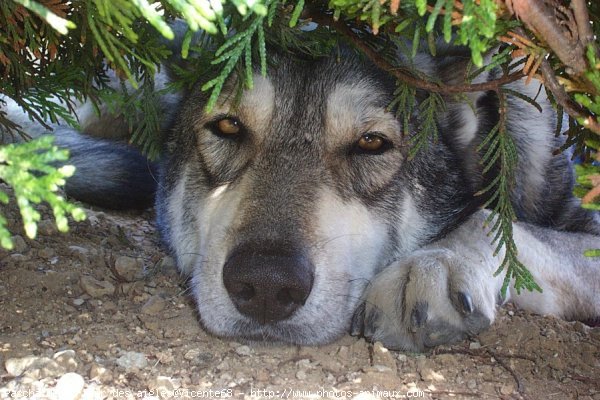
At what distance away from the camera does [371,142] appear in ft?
10.4

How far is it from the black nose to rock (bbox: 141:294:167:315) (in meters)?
0.44

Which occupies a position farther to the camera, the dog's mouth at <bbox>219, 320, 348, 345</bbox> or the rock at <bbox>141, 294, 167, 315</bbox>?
the rock at <bbox>141, 294, 167, 315</bbox>

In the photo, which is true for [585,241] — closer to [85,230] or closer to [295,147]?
[295,147]

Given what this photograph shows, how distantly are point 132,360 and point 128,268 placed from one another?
2.84 feet

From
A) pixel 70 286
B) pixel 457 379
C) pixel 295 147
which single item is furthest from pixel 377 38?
pixel 70 286

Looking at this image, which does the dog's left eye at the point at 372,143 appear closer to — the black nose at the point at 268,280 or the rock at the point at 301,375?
the black nose at the point at 268,280

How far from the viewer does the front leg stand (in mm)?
2631

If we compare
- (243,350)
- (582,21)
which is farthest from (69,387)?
(582,21)

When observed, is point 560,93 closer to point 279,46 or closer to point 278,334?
point 278,334

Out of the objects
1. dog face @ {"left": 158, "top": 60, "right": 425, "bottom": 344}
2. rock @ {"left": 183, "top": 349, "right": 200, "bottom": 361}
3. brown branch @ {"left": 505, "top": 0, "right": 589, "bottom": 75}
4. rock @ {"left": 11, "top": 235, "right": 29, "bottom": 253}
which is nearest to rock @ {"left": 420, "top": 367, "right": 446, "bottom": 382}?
dog face @ {"left": 158, "top": 60, "right": 425, "bottom": 344}

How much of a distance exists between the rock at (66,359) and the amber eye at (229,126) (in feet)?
4.27

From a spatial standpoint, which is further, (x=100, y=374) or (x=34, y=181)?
(x=100, y=374)

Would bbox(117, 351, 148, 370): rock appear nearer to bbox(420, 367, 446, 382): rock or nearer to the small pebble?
bbox(420, 367, 446, 382): rock

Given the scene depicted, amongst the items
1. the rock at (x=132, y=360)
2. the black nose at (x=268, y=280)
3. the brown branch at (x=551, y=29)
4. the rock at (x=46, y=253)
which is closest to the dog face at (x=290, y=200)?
the black nose at (x=268, y=280)
